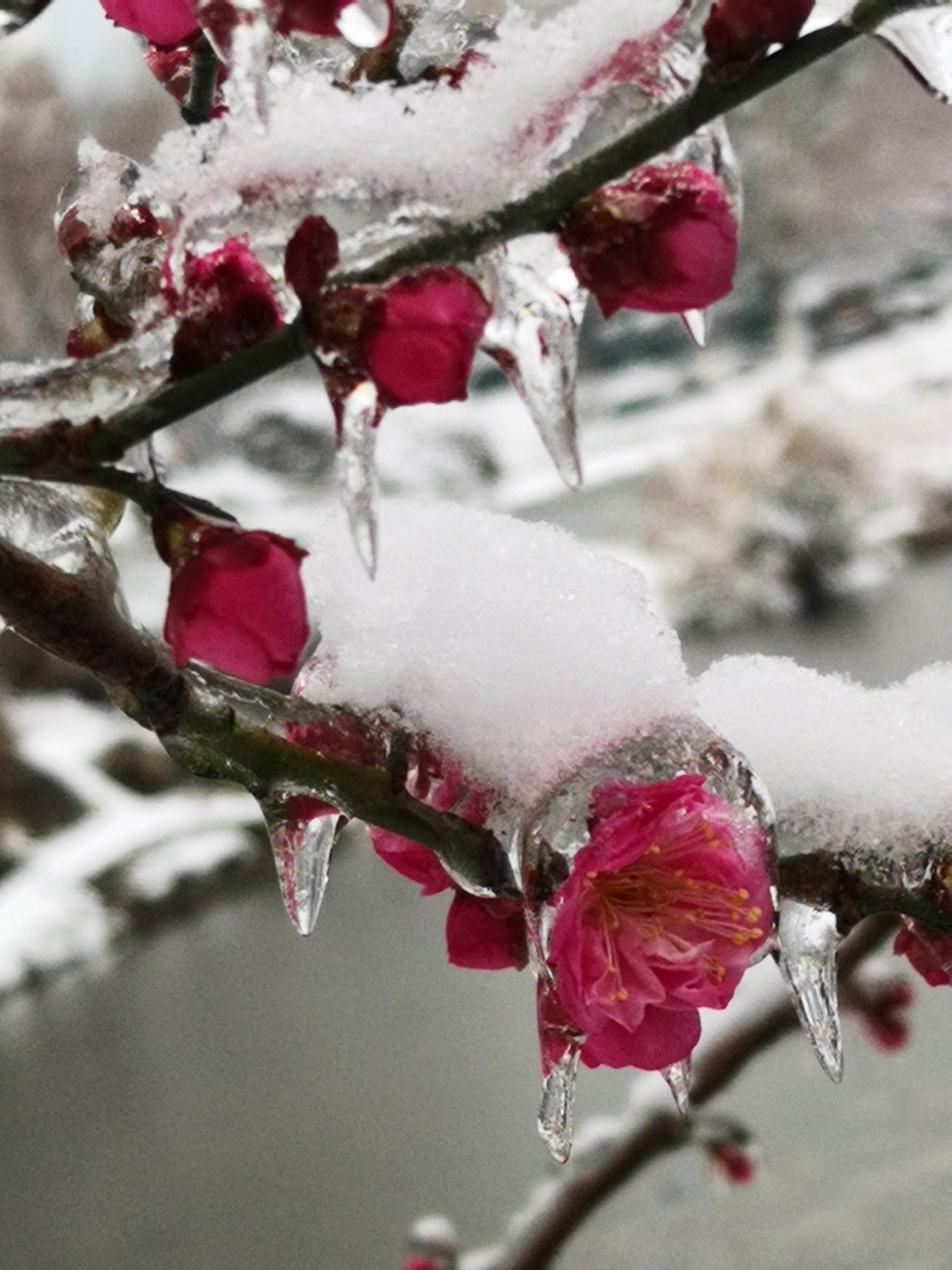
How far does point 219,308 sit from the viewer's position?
9.4 inches

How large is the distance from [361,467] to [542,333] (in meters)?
0.04

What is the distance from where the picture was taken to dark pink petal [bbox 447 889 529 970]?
329mm

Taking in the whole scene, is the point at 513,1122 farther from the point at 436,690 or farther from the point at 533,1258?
the point at 436,690

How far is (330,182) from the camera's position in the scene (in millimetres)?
A: 238

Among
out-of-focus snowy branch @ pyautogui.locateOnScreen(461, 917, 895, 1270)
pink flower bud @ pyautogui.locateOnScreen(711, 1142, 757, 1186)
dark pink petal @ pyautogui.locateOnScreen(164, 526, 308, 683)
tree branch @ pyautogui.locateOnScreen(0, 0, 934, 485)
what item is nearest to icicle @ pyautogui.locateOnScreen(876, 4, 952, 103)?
tree branch @ pyautogui.locateOnScreen(0, 0, 934, 485)

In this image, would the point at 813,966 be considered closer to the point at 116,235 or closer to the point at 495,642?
the point at 495,642

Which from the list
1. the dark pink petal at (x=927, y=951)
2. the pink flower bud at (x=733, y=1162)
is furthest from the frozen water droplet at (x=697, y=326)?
the pink flower bud at (x=733, y=1162)

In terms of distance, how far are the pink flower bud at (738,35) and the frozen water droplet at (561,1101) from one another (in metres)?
0.19

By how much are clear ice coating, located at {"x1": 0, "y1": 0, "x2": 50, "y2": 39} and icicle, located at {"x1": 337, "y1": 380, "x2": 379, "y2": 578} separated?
0.28 feet

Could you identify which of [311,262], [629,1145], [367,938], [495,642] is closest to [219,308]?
[311,262]

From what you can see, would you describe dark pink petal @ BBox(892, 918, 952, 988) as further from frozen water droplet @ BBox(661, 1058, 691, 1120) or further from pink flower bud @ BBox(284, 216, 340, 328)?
pink flower bud @ BBox(284, 216, 340, 328)

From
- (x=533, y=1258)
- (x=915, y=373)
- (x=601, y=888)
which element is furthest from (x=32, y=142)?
(x=601, y=888)

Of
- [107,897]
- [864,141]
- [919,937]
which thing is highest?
[919,937]

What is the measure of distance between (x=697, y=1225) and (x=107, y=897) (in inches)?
90.8
